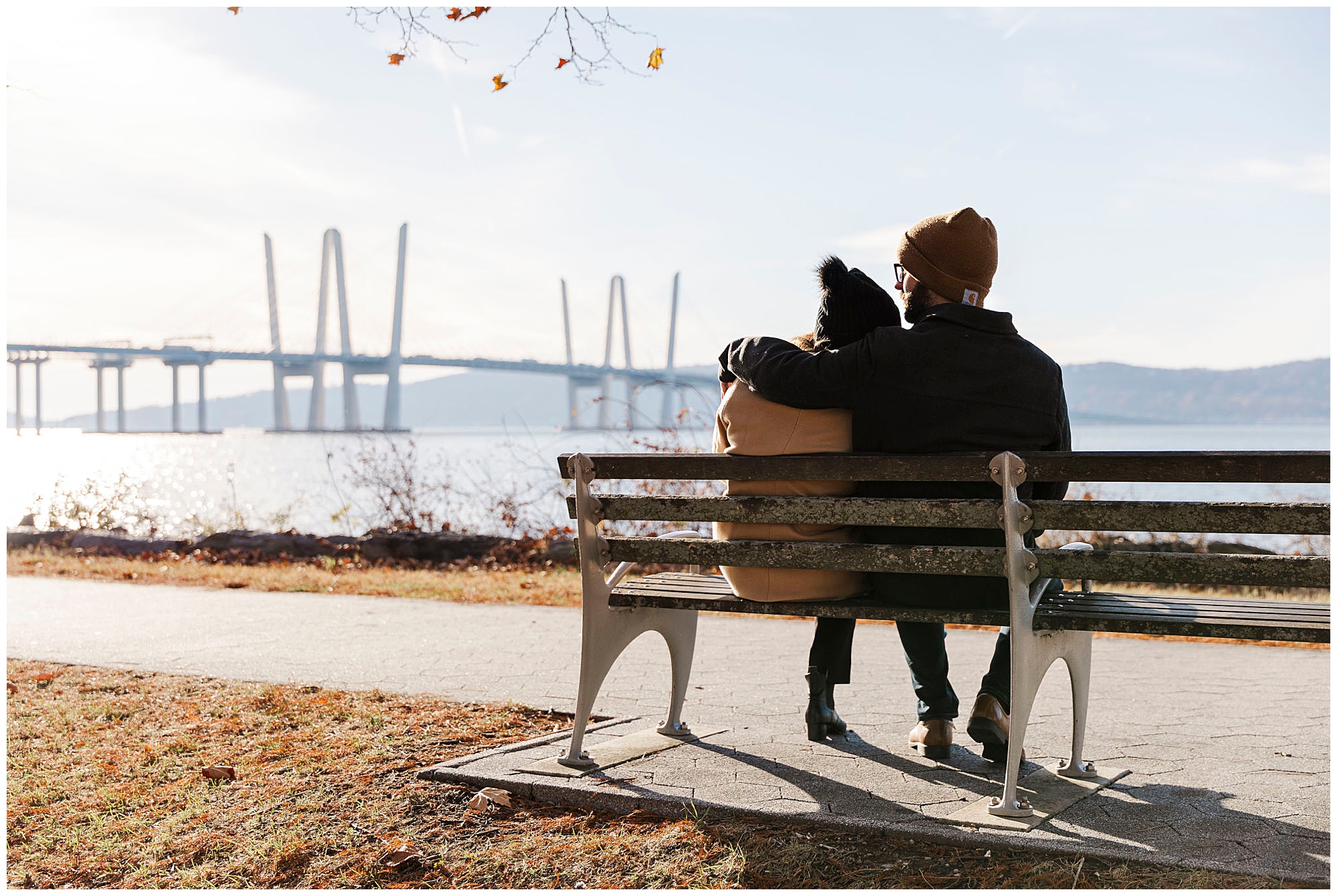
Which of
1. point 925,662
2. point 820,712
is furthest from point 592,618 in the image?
point 925,662

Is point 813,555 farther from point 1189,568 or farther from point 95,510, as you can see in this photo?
point 95,510

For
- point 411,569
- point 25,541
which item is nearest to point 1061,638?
point 411,569

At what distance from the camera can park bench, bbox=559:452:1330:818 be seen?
2.42 meters

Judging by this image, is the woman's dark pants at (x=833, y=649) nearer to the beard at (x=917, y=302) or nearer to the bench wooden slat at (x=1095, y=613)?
the bench wooden slat at (x=1095, y=613)

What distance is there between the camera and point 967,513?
8.73 feet

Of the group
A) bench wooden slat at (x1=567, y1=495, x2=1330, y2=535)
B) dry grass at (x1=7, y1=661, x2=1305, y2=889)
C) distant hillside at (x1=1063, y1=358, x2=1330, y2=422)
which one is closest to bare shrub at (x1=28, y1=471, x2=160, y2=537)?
dry grass at (x1=7, y1=661, x2=1305, y2=889)

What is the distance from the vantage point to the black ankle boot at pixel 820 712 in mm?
3488

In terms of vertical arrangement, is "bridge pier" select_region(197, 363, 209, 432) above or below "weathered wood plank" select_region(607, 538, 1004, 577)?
above

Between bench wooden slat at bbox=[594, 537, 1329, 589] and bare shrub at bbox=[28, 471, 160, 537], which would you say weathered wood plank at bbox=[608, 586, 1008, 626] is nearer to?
bench wooden slat at bbox=[594, 537, 1329, 589]

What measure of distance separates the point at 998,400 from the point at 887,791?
0.96 m

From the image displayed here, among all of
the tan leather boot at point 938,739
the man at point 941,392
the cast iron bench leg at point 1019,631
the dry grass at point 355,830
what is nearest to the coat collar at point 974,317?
the man at point 941,392

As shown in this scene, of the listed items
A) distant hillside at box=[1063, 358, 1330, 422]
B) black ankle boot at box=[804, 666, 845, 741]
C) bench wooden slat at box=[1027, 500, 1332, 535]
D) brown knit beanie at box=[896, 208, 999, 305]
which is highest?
distant hillside at box=[1063, 358, 1330, 422]

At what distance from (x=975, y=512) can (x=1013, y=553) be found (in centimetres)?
12

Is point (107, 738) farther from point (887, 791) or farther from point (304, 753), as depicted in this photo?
point (887, 791)
